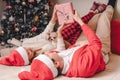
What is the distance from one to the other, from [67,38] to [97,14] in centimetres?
43

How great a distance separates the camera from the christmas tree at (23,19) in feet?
9.98

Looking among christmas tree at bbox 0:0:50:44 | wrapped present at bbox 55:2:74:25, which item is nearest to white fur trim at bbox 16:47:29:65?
wrapped present at bbox 55:2:74:25

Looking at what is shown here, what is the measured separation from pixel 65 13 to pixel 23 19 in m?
1.10

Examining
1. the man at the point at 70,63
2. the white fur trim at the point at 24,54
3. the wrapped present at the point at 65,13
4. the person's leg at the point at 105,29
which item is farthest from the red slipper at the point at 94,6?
the white fur trim at the point at 24,54

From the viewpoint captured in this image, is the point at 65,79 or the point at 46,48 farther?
the point at 46,48

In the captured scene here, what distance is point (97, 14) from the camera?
2527 millimetres

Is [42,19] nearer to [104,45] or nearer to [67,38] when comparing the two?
[67,38]

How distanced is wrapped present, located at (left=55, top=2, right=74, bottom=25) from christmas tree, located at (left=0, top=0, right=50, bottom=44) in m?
0.83

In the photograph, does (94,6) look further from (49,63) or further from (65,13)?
(49,63)

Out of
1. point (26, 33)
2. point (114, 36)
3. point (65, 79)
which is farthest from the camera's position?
point (26, 33)

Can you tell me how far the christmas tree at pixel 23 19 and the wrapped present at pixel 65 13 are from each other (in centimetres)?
83

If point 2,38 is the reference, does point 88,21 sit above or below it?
above

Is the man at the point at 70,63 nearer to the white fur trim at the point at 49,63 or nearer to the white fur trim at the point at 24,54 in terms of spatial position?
the white fur trim at the point at 49,63

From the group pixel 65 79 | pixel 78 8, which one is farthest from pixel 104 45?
pixel 78 8
